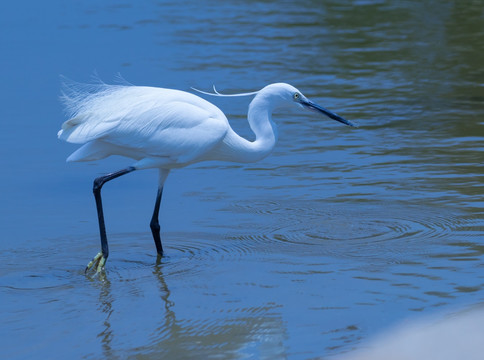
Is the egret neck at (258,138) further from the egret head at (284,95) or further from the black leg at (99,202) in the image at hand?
the black leg at (99,202)

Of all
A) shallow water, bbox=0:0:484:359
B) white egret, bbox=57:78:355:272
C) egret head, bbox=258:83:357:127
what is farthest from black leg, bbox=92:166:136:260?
egret head, bbox=258:83:357:127

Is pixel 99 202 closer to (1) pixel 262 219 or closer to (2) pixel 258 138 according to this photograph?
(2) pixel 258 138

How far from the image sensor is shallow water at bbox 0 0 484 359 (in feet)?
17.8

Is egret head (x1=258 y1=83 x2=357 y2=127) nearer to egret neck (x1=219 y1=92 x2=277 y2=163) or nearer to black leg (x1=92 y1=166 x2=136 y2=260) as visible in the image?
egret neck (x1=219 y1=92 x2=277 y2=163)

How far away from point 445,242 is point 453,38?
31.0ft

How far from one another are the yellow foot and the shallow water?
0.32 feet

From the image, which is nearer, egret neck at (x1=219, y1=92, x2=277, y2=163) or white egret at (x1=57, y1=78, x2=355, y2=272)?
white egret at (x1=57, y1=78, x2=355, y2=272)

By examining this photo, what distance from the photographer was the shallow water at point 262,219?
17.8ft

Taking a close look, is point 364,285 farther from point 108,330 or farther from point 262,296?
point 108,330

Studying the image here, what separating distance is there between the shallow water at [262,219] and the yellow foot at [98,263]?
10 cm

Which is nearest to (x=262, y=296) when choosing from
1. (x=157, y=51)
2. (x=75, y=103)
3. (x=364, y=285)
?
(x=364, y=285)

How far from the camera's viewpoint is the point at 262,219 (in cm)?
738

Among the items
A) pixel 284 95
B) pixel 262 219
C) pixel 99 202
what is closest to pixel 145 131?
pixel 99 202

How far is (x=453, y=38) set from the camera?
15477 mm
